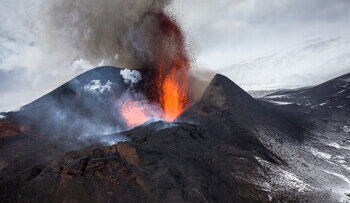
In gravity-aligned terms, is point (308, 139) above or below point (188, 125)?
below

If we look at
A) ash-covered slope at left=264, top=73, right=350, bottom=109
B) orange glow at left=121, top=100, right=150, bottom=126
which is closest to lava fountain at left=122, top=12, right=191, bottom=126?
orange glow at left=121, top=100, right=150, bottom=126

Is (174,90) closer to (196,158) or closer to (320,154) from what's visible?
(196,158)

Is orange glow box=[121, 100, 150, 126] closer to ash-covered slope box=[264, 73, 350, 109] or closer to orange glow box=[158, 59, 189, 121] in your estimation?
orange glow box=[158, 59, 189, 121]

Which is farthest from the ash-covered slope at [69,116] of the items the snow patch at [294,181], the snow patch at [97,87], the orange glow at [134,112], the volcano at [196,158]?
→ the snow patch at [294,181]

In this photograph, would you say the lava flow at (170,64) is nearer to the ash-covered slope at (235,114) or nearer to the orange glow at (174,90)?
the orange glow at (174,90)

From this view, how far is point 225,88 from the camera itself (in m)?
13.0

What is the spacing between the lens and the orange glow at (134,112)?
→ 1838 cm

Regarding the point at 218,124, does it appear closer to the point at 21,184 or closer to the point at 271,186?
the point at 271,186

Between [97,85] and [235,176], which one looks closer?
[235,176]

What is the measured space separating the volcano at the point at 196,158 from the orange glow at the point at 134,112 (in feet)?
10.1

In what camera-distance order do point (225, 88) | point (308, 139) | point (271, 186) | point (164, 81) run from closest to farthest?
point (271, 186), point (308, 139), point (225, 88), point (164, 81)

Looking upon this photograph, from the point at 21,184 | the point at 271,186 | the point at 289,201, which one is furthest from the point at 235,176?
the point at 21,184

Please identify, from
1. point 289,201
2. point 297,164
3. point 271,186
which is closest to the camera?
point 289,201

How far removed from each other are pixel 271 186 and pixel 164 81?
1497 centimetres
